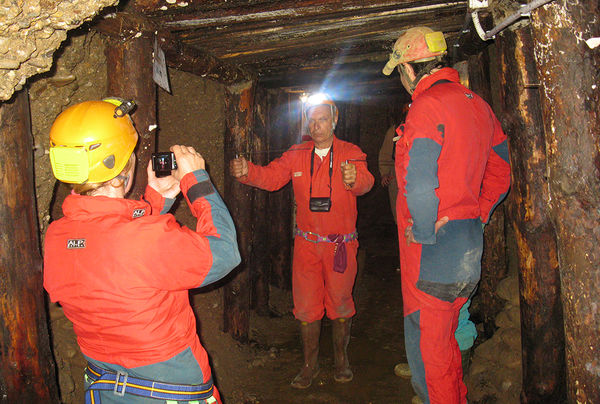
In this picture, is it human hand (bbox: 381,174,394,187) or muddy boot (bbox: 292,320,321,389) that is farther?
human hand (bbox: 381,174,394,187)

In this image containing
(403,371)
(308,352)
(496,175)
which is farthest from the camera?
(403,371)

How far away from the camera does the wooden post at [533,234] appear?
247cm

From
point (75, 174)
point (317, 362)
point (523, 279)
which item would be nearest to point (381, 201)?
point (317, 362)

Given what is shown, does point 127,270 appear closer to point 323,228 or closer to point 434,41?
point 434,41

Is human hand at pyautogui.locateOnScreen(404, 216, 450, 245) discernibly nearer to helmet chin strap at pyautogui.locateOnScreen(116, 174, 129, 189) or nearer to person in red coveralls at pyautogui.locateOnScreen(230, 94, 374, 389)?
person in red coveralls at pyautogui.locateOnScreen(230, 94, 374, 389)

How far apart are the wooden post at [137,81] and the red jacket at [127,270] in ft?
3.41

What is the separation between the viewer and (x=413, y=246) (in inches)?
97.5

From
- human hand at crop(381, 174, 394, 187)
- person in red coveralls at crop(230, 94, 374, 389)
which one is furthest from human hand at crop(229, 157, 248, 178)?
human hand at crop(381, 174, 394, 187)

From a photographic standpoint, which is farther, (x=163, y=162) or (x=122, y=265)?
(x=163, y=162)

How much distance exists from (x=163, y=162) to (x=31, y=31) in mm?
733

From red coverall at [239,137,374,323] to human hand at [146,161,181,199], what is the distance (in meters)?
1.55

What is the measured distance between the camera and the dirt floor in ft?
9.05

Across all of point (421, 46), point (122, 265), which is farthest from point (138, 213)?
point (421, 46)

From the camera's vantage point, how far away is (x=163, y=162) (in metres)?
1.99
